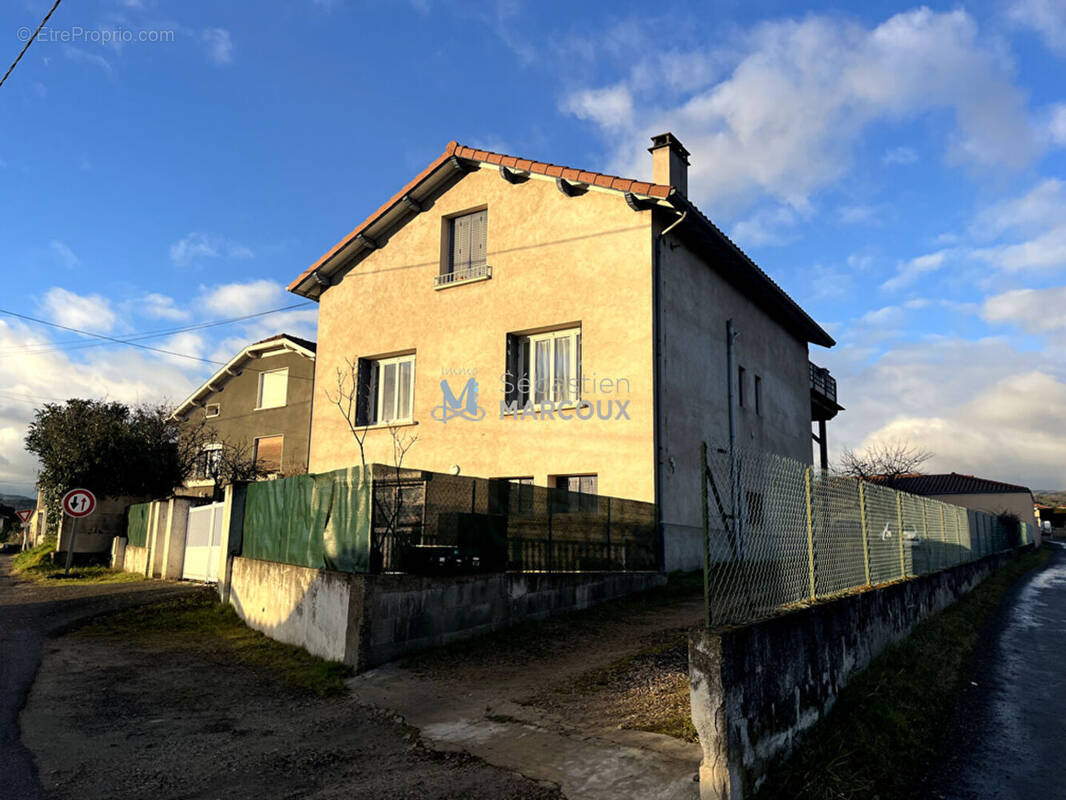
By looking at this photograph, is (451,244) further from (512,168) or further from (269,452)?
(269,452)

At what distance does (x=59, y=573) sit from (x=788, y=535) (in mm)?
18300

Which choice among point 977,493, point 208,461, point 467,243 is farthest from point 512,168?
point 977,493

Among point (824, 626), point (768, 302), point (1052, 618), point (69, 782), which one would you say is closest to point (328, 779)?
point (69, 782)

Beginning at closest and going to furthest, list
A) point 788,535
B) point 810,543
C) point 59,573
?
point 788,535 < point 810,543 < point 59,573

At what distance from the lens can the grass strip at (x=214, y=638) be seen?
25.7 ft

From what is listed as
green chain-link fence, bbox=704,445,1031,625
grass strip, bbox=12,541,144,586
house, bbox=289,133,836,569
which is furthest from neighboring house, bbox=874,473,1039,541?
grass strip, bbox=12,541,144,586

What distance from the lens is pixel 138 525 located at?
61.3 feet

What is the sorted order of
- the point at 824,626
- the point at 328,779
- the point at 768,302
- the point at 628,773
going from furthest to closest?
the point at 768,302, the point at 824,626, the point at 328,779, the point at 628,773

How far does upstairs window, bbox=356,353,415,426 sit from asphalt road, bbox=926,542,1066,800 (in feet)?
42.1

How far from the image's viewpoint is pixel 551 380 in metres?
15.7

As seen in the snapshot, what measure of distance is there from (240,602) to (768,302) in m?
15.4

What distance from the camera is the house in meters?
14.4

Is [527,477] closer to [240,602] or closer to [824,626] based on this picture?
[240,602]

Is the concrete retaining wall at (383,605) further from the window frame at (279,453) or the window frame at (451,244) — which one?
the window frame at (279,453)
